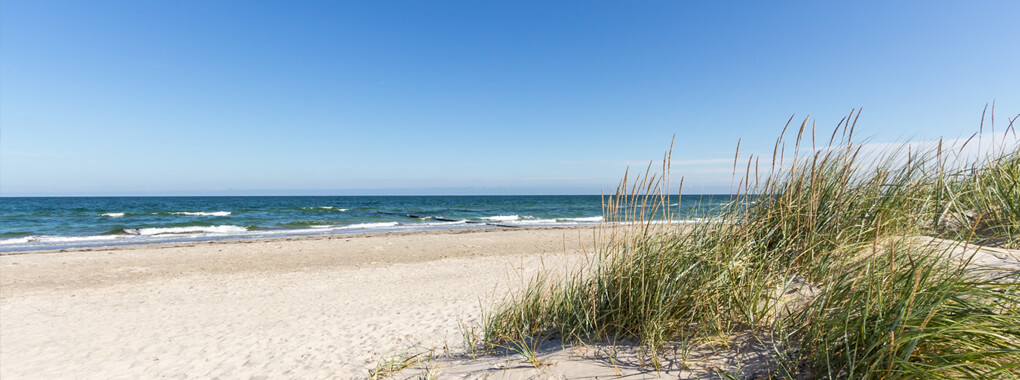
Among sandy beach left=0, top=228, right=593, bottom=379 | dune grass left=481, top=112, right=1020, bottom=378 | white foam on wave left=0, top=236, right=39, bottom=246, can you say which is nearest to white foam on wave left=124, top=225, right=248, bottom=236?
white foam on wave left=0, top=236, right=39, bottom=246

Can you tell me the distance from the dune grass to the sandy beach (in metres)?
0.85

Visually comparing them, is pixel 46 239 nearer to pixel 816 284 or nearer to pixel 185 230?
pixel 185 230

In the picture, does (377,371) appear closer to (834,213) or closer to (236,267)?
(834,213)

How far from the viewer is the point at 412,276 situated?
33.4ft

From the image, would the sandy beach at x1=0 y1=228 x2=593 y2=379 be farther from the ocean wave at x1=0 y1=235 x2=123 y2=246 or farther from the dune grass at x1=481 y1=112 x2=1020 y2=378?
the ocean wave at x1=0 y1=235 x2=123 y2=246

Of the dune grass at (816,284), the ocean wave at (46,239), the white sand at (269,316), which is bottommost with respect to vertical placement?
the ocean wave at (46,239)

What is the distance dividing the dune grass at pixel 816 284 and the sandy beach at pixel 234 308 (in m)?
0.85

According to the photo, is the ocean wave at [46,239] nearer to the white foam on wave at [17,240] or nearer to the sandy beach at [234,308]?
the white foam on wave at [17,240]

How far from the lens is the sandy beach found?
4.91m

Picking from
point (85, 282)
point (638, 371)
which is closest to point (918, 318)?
point (638, 371)

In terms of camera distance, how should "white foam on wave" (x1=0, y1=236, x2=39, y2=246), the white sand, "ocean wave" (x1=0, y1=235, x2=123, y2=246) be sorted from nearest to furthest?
the white sand, "white foam on wave" (x1=0, y1=236, x2=39, y2=246), "ocean wave" (x1=0, y1=235, x2=123, y2=246)

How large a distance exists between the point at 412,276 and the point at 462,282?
156cm

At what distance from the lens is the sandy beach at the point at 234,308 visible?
4914 mm

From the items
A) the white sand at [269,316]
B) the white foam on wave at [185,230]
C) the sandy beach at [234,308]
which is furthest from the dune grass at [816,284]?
the white foam on wave at [185,230]
